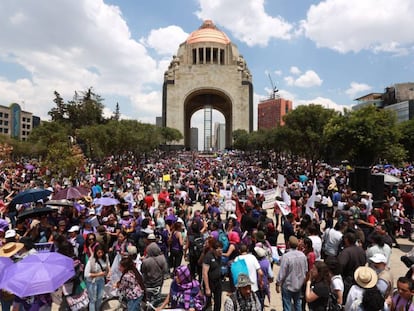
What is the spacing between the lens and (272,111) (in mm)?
113625

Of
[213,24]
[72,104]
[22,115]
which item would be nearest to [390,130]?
[72,104]

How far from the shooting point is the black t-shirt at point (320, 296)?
395cm

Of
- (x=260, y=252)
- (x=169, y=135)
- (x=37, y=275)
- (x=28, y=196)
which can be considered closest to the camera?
(x=37, y=275)

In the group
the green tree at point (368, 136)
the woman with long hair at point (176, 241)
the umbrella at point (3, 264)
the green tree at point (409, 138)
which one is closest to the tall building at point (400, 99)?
the green tree at point (409, 138)

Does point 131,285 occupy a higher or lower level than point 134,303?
higher

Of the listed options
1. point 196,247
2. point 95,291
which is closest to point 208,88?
point 196,247

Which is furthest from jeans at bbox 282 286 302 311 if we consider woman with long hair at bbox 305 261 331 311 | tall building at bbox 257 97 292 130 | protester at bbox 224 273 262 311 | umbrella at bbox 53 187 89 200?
tall building at bbox 257 97 292 130

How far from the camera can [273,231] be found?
271 inches

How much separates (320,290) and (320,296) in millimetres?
68

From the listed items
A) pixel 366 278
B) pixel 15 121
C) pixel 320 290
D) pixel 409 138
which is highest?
pixel 15 121

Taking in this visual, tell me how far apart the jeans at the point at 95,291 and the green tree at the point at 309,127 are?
2051cm

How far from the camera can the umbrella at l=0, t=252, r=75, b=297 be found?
3457mm

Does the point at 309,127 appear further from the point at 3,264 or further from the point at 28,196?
the point at 3,264

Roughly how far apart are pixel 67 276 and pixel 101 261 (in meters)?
1.27
